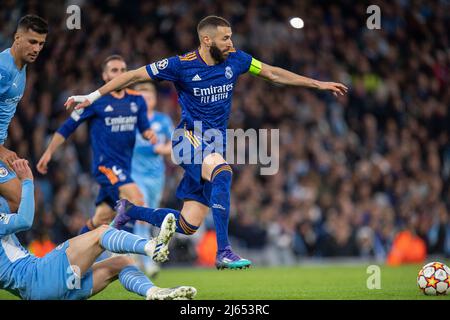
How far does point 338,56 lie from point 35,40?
13016 millimetres

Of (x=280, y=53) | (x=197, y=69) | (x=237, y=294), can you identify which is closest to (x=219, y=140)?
(x=197, y=69)

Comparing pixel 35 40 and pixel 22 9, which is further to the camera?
pixel 22 9

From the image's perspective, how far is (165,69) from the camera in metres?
7.97

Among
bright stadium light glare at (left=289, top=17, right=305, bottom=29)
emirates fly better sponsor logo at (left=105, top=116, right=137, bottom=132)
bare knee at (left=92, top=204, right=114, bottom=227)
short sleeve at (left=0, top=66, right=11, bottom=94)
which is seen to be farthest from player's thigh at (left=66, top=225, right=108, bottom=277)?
bright stadium light glare at (left=289, top=17, right=305, bottom=29)

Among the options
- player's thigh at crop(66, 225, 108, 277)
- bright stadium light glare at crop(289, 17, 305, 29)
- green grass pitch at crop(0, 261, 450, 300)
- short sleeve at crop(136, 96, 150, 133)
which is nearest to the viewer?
player's thigh at crop(66, 225, 108, 277)

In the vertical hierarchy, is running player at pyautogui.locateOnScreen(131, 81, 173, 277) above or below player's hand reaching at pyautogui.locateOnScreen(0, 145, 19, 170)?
above

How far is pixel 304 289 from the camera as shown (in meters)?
8.79

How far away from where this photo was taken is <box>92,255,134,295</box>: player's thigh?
6.67 m

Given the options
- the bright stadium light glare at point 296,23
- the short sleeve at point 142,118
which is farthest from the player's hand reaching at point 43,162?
the bright stadium light glare at point 296,23

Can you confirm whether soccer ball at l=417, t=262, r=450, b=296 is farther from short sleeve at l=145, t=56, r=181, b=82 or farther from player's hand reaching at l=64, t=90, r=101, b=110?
player's hand reaching at l=64, t=90, r=101, b=110

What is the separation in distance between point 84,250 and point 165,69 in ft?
7.79

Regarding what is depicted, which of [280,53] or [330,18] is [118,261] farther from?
[330,18]

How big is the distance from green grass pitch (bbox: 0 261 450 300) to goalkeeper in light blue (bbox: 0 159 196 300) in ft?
4.62

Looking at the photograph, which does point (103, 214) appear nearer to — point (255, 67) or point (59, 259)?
point (255, 67)
